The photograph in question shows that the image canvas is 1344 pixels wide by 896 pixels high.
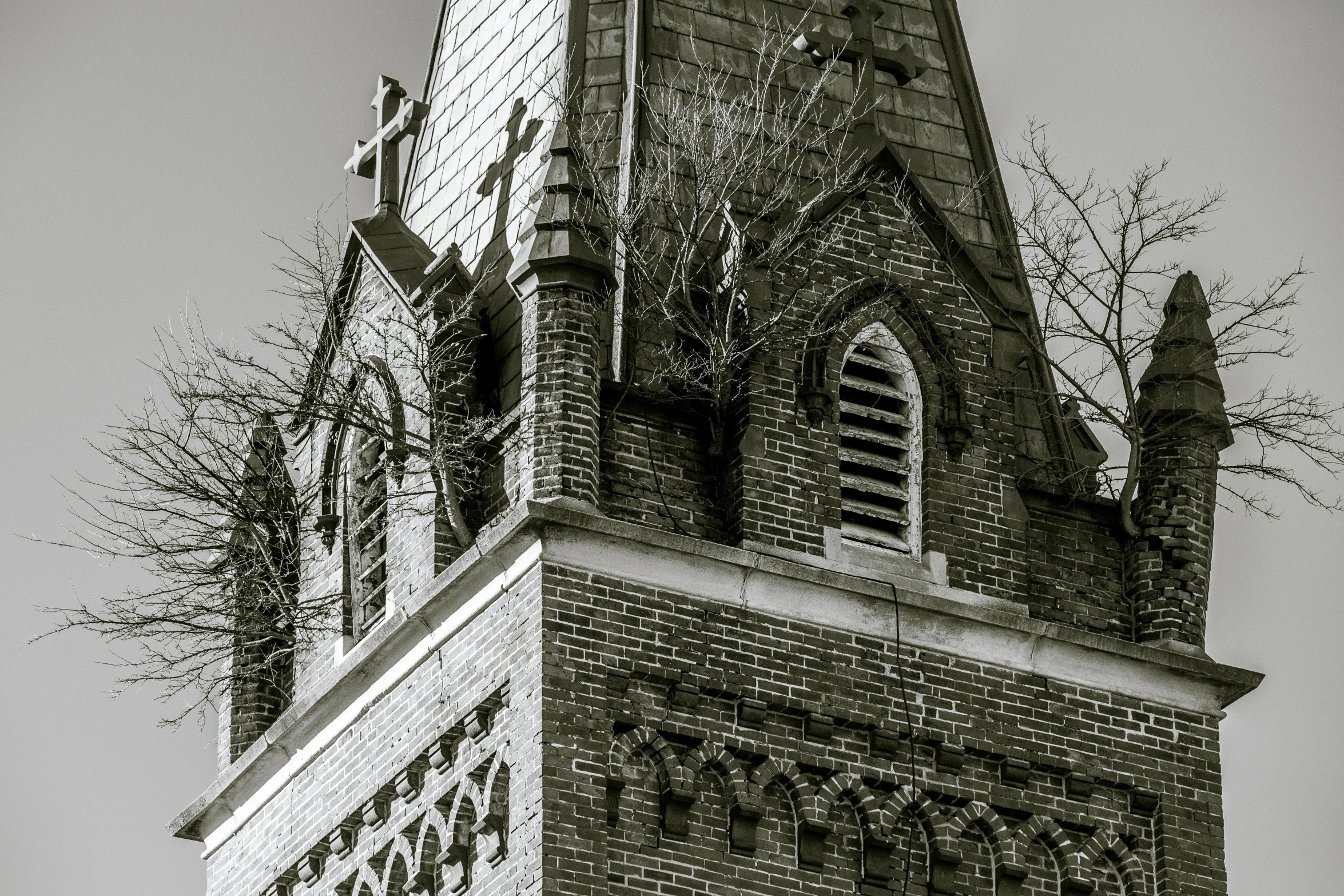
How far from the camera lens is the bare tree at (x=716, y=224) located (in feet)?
80.3

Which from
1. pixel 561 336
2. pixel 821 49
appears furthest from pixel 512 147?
pixel 561 336

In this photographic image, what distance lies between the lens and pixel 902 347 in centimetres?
2539

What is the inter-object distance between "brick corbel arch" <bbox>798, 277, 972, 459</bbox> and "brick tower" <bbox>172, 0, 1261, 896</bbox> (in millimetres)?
30

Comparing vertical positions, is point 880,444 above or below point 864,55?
below

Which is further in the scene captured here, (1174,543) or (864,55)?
(864,55)

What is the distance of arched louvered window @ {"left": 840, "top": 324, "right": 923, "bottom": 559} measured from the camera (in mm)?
24703

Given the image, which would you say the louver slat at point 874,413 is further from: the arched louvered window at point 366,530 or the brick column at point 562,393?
the arched louvered window at point 366,530

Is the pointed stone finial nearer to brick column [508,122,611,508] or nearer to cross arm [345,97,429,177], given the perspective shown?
brick column [508,122,611,508]

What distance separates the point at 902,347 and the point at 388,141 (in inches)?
191

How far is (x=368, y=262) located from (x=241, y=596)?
266 cm

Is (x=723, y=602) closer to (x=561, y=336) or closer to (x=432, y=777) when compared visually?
(x=561, y=336)

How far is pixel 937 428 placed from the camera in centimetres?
2514

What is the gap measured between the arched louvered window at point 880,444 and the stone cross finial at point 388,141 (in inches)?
161

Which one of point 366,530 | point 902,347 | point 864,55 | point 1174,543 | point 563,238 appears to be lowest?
point 1174,543
